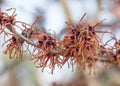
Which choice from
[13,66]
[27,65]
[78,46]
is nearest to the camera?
[78,46]

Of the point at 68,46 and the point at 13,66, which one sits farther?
the point at 13,66

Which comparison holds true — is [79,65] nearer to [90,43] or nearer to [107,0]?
[90,43]

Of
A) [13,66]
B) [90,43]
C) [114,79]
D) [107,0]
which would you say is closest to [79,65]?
[90,43]

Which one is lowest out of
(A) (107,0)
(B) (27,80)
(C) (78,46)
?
(B) (27,80)

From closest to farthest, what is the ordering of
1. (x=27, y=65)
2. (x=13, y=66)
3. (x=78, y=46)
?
(x=78, y=46), (x=13, y=66), (x=27, y=65)

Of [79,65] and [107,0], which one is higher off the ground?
[107,0]

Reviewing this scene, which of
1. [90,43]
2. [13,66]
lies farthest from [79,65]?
[13,66]
